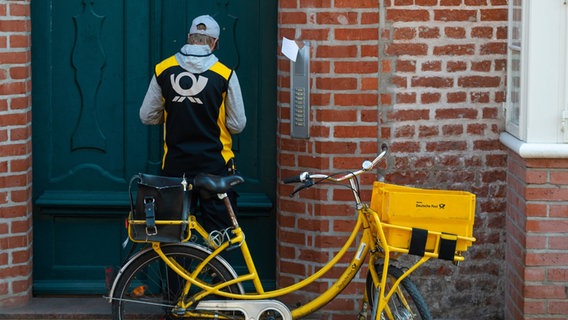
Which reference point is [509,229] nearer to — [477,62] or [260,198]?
[477,62]

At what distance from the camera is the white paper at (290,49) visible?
7168 mm

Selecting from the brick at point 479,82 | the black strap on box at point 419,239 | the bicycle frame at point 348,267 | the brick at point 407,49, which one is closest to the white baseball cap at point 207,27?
the brick at point 407,49

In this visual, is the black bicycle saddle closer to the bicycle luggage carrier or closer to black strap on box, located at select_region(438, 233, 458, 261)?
the bicycle luggage carrier

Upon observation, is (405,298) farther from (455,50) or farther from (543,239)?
(455,50)

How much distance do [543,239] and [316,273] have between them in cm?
132

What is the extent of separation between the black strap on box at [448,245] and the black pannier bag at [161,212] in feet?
4.34

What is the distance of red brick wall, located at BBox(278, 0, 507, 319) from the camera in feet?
23.7

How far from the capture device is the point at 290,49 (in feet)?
23.6

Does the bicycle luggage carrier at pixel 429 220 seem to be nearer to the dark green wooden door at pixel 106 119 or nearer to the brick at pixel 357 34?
the brick at pixel 357 34

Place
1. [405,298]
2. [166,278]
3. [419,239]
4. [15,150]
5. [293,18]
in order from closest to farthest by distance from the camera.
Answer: [419,239] < [405,298] < [166,278] < [293,18] < [15,150]

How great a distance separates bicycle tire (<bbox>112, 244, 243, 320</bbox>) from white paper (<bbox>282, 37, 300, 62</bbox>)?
1380 mm

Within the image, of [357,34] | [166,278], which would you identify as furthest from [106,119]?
[357,34]

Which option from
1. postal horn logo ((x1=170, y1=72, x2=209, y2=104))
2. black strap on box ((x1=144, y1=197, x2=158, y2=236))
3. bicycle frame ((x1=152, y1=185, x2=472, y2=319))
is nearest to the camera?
bicycle frame ((x1=152, y1=185, x2=472, y2=319))

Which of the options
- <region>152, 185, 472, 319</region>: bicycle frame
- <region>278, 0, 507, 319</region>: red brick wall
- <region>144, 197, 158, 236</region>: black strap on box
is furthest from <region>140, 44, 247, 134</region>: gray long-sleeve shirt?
<region>144, 197, 158, 236</region>: black strap on box
